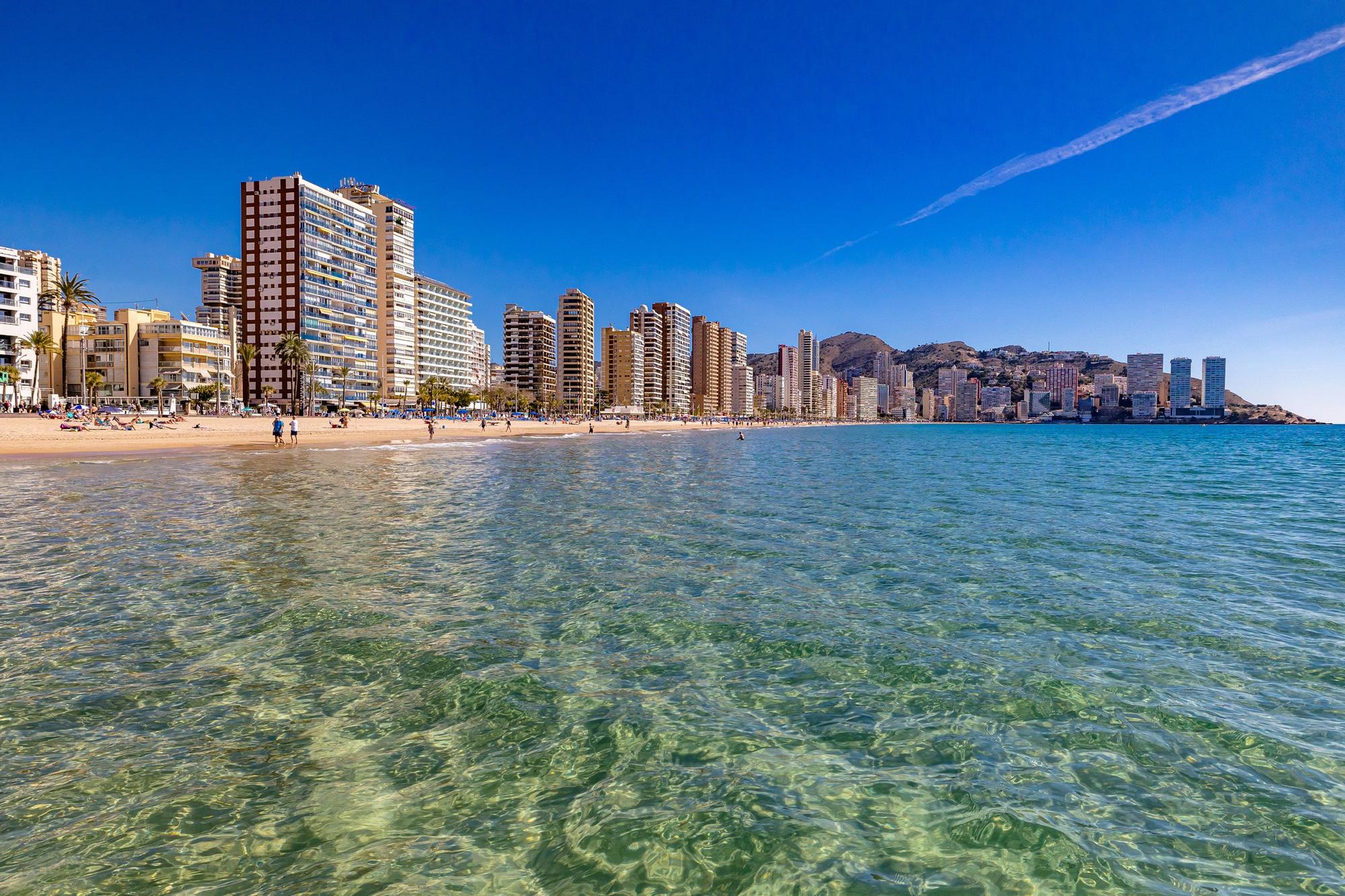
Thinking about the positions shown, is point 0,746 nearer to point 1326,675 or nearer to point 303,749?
point 303,749

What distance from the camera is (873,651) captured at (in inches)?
329

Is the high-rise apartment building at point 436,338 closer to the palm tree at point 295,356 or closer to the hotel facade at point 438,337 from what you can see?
the hotel facade at point 438,337

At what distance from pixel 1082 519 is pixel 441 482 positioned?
82.8ft

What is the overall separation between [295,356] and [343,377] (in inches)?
752

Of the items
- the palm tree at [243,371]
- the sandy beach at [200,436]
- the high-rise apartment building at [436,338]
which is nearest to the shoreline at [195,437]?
the sandy beach at [200,436]

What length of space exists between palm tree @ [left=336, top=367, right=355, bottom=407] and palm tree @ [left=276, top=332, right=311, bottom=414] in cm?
741

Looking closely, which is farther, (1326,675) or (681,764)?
(1326,675)

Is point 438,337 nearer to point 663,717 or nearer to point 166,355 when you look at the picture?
point 166,355

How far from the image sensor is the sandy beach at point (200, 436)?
47.5 metres

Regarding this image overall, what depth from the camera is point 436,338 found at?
17000 cm

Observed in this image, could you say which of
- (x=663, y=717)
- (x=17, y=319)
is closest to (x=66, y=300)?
(x=17, y=319)

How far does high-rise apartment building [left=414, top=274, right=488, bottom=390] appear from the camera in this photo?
15350 cm

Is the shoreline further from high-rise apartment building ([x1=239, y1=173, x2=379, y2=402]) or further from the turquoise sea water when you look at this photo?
the turquoise sea water

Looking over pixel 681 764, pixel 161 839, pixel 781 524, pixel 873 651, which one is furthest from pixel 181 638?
pixel 781 524
